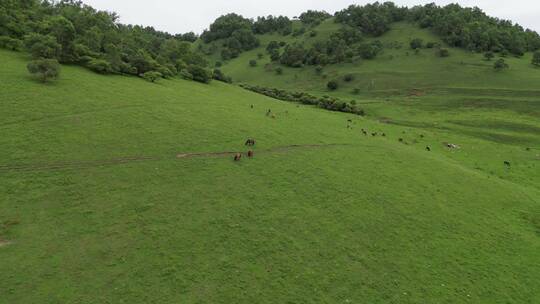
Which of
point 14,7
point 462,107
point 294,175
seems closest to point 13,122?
point 294,175

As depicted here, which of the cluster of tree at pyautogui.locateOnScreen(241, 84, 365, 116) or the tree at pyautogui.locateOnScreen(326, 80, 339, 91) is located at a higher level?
the tree at pyautogui.locateOnScreen(326, 80, 339, 91)

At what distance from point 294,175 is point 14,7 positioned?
234 feet

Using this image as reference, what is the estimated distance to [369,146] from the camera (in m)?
46.3

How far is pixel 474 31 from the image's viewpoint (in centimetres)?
12394

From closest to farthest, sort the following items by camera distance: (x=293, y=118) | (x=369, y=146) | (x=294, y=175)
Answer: (x=294, y=175)
(x=369, y=146)
(x=293, y=118)

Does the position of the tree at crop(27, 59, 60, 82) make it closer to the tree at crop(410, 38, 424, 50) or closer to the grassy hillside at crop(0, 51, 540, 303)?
the grassy hillside at crop(0, 51, 540, 303)

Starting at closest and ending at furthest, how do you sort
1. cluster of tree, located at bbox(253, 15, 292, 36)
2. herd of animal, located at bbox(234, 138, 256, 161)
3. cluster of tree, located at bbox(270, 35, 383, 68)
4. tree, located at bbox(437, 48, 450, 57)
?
1. herd of animal, located at bbox(234, 138, 256, 161)
2. tree, located at bbox(437, 48, 450, 57)
3. cluster of tree, located at bbox(270, 35, 383, 68)
4. cluster of tree, located at bbox(253, 15, 292, 36)

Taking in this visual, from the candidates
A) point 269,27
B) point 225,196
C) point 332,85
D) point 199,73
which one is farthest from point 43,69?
point 269,27

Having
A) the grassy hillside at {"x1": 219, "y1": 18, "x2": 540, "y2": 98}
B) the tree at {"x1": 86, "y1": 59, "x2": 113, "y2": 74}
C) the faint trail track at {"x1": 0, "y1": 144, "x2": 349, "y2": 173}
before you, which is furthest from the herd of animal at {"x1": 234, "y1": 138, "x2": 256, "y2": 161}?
the grassy hillside at {"x1": 219, "y1": 18, "x2": 540, "y2": 98}

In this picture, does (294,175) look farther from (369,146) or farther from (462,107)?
(462,107)

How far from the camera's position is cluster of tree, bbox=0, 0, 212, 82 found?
55.6 metres

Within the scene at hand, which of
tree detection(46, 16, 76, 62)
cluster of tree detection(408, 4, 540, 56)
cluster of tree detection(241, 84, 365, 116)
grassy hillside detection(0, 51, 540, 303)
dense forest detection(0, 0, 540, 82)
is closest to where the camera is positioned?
grassy hillside detection(0, 51, 540, 303)

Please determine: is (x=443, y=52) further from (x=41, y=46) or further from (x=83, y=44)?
(x=41, y=46)

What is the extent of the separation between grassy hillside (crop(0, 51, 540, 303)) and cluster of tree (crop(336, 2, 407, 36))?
11500 centimetres
